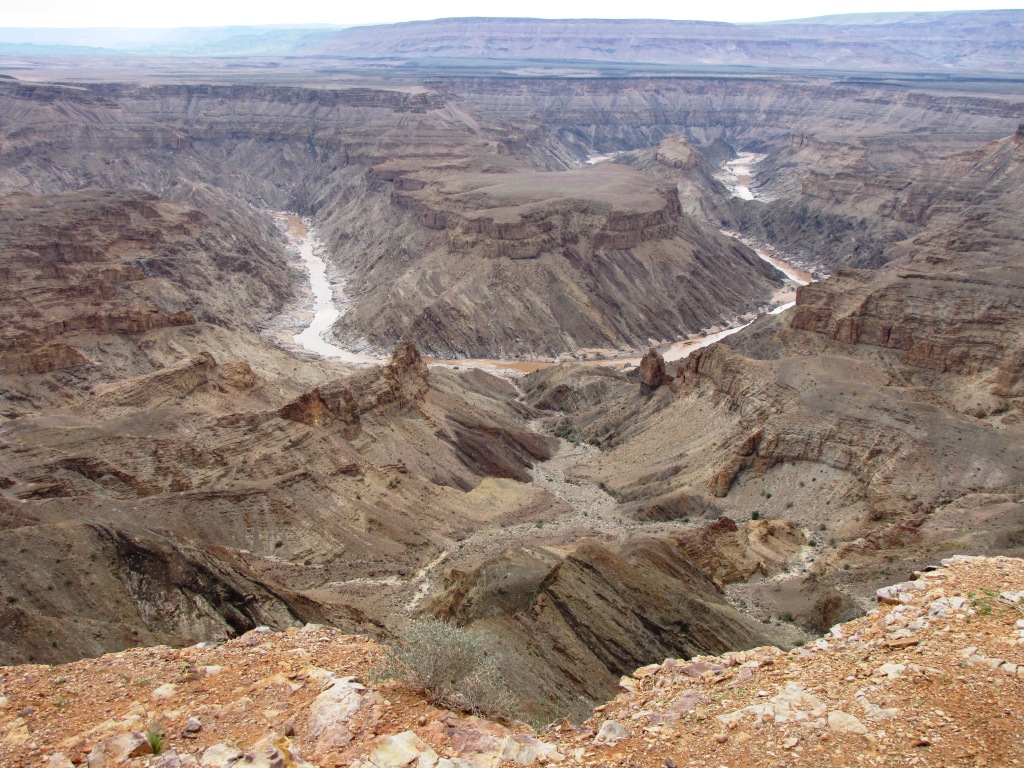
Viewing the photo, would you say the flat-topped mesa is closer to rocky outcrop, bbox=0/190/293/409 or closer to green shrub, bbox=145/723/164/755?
rocky outcrop, bbox=0/190/293/409

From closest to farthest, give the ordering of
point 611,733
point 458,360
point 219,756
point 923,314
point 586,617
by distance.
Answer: point 219,756 → point 611,733 → point 586,617 → point 923,314 → point 458,360

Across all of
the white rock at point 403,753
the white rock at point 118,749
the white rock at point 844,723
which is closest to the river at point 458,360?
the white rock at point 844,723

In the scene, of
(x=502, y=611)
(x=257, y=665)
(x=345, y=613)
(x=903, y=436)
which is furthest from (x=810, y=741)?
(x=903, y=436)

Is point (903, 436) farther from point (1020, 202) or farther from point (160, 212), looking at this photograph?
point (160, 212)

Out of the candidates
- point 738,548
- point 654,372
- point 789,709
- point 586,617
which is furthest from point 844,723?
point 654,372

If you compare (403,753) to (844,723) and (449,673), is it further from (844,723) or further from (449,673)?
(844,723)

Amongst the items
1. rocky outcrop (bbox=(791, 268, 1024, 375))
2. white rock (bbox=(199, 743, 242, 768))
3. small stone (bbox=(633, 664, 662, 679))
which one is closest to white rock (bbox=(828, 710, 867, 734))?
small stone (bbox=(633, 664, 662, 679))
